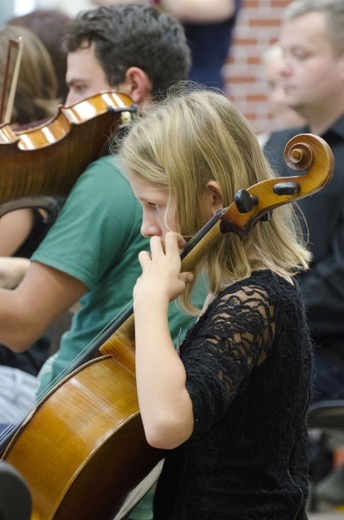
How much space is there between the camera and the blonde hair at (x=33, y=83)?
8.71 feet

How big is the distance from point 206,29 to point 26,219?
5.21ft

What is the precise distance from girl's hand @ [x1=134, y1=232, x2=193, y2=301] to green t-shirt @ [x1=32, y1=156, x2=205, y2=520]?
0.38m

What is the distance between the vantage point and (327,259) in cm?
299

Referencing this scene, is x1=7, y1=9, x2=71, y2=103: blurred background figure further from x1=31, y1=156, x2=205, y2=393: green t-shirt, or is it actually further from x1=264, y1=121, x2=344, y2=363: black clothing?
x1=31, y1=156, x2=205, y2=393: green t-shirt

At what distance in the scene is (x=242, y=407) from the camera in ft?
5.25

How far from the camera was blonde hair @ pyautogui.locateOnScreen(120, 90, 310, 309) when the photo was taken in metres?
1.64

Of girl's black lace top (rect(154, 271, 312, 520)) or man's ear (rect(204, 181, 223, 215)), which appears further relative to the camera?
man's ear (rect(204, 181, 223, 215))

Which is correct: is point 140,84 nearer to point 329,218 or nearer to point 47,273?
point 47,273

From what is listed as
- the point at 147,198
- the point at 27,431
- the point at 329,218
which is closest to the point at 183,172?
the point at 147,198

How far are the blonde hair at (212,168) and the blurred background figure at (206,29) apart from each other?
6.64ft

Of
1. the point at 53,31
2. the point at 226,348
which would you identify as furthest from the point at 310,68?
the point at 226,348

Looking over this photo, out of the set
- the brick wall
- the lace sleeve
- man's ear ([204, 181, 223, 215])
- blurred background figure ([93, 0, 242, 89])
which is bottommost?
the brick wall

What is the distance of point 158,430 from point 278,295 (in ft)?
1.02

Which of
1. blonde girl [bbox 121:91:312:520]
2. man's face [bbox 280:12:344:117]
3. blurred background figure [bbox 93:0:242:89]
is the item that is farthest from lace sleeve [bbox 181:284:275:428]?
blurred background figure [bbox 93:0:242:89]
